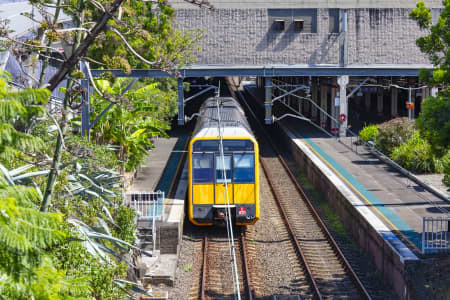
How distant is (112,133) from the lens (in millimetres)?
21047

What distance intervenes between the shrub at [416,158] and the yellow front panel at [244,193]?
8.63 m

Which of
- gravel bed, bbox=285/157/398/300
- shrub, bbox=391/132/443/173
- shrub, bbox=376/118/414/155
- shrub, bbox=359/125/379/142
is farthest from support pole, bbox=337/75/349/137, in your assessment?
gravel bed, bbox=285/157/398/300

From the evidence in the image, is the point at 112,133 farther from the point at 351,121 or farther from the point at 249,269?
the point at 351,121

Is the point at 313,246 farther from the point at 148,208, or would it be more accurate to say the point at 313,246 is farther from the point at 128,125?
the point at 128,125

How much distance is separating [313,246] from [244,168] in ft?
9.49

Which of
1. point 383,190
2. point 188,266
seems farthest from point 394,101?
point 188,266

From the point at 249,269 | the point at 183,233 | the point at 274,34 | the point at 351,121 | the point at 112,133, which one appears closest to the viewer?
the point at 249,269

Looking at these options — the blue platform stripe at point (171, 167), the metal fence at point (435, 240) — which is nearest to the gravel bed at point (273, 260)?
the metal fence at point (435, 240)

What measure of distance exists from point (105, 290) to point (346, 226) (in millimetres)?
10409

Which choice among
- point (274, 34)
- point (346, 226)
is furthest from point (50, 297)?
point (274, 34)

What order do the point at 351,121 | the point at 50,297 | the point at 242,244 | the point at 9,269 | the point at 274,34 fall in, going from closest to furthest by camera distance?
1. the point at 9,269
2. the point at 50,297
3. the point at 242,244
4. the point at 274,34
5. the point at 351,121

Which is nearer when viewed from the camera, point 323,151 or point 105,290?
point 105,290

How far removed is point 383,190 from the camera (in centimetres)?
1941

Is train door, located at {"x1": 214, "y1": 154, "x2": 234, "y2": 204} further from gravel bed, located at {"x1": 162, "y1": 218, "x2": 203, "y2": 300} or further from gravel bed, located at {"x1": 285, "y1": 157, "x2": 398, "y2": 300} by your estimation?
gravel bed, located at {"x1": 285, "y1": 157, "x2": 398, "y2": 300}
